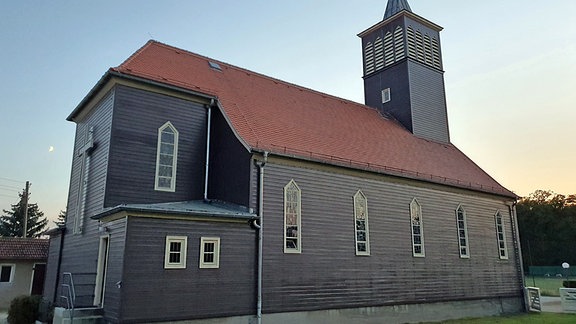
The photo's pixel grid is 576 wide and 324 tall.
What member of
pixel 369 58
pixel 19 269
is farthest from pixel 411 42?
pixel 19 269

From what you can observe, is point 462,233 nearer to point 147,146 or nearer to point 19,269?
point 147,146

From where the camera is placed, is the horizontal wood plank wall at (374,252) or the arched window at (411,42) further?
the arched window at (411,42)

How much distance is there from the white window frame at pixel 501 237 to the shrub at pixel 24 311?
20547 millimetres

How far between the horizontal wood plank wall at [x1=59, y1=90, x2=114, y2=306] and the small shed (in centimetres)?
966

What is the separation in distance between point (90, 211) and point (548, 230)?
224 ft

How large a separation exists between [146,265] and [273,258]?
399 centimetres

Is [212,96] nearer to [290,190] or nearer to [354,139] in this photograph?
[290,190]

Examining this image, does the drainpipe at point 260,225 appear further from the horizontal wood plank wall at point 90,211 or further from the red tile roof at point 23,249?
the red tile roof at point 23,249

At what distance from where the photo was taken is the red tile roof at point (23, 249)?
23578 millimetres

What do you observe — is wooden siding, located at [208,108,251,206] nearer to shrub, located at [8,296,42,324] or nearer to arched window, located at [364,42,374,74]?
shrub, located at [8,296,42,324]

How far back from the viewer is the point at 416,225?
60.3 feet

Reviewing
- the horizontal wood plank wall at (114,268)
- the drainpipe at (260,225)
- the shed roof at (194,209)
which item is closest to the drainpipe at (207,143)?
the shed roof at (194,209)

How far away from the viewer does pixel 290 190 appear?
14633mm

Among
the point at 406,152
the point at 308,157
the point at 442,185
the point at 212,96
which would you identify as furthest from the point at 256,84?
the point at 442,185
